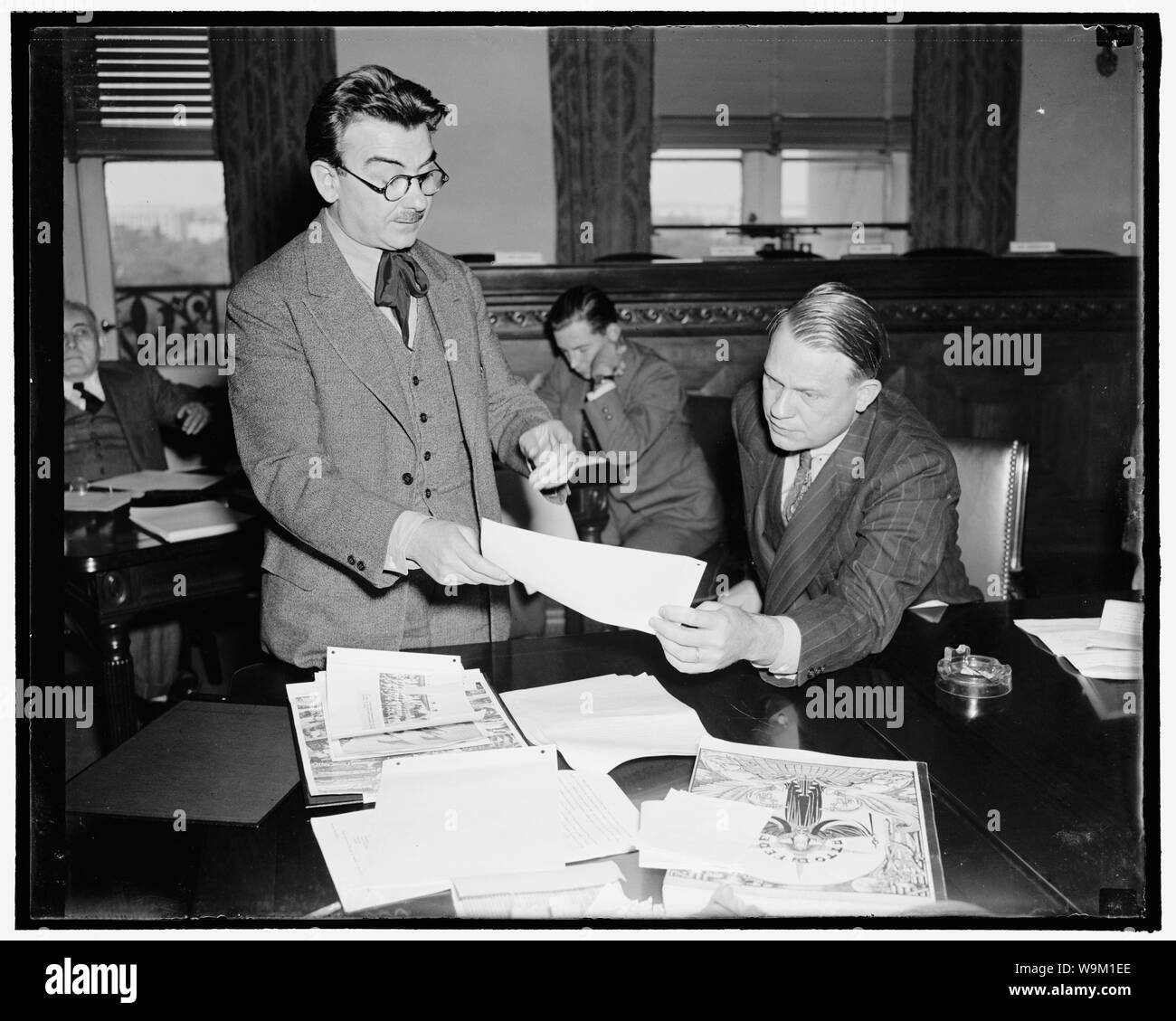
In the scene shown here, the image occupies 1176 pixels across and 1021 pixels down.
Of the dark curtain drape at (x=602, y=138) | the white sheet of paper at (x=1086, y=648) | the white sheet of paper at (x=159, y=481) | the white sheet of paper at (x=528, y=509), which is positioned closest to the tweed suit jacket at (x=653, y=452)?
the white sheet of paper at (x=528, y=509)

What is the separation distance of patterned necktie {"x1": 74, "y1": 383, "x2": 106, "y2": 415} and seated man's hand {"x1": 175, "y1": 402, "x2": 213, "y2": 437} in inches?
12.9

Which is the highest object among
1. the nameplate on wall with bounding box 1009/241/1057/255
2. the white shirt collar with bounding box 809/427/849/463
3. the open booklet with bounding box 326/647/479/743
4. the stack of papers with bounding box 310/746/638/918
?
the nameplate on wall with bounding box 1009/241/1057/255

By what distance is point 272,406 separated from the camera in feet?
5.99

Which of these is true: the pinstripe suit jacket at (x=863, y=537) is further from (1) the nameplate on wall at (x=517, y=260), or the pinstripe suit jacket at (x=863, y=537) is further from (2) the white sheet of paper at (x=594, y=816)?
(1) the nameplate on wall at (x=517, y=260)

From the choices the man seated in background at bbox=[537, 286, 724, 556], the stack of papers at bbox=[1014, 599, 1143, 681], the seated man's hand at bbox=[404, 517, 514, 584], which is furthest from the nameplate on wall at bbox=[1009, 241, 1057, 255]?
the seated man's hand at bbox=[404, 517, 514, 584]

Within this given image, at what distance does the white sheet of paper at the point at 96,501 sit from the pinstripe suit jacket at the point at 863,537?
1.97 metres

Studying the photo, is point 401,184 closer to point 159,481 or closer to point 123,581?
point 123,581

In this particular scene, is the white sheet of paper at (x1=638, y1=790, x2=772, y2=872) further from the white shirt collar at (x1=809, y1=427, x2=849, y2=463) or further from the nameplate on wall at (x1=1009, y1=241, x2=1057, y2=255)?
the nameplate on wall at (x1=1009, y1=241, x2=1057, y2=255)

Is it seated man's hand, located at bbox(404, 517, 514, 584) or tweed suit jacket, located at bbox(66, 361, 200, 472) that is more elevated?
tweed suit jacket, located at bbox(66, 361, 200, 472)

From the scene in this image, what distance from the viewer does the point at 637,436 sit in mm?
3697

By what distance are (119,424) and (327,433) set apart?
2200mm

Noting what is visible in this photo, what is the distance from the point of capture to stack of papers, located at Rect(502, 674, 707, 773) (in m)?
1.42
